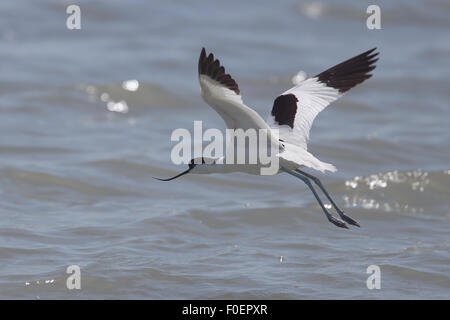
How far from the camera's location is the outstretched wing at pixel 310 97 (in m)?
8.02

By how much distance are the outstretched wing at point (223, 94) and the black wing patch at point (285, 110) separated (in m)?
0.93

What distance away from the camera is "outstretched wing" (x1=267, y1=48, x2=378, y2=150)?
802 centimetres

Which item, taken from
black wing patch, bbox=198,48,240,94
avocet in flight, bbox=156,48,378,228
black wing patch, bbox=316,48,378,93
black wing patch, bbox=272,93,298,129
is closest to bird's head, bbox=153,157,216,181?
avocet in flight, bbox=156,48,378,228

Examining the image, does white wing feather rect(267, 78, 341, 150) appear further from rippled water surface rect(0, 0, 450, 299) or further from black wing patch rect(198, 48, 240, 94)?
black wing patch rect(198, 48, 240, 94)

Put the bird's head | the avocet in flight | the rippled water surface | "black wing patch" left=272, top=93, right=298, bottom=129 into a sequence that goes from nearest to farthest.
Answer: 1. the avocet in flight
2. the bird's head
3. the rippled water surface
4. "black wing patch" left=272, top=93, right=298, bottom=129

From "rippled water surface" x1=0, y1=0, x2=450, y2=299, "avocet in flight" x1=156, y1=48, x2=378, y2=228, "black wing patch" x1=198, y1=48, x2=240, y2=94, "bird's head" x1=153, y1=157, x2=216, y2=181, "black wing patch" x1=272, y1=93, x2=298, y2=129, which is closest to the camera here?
"black wing patch" x1=198, y1=48, x2=240, y2=94

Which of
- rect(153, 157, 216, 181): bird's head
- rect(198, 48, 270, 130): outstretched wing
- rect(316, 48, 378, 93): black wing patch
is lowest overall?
rect(153, 157, 216, 181): bird's head

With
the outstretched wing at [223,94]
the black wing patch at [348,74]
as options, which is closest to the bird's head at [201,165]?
the outstretched wing at [223,94]

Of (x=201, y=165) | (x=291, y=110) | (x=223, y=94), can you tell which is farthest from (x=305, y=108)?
(x=223, y=94)

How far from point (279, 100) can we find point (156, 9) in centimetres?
1119

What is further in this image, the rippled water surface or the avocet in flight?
the rippled water surface

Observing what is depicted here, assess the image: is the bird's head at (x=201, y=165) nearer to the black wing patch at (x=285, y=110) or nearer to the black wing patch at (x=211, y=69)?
the black wing patch at (x=285, y=110)

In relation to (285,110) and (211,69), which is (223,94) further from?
(285,110)
